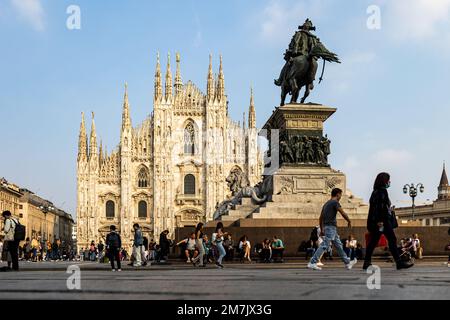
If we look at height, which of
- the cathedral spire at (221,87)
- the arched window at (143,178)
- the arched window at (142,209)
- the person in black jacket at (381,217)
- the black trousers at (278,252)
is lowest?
the black trousers at (278,252)

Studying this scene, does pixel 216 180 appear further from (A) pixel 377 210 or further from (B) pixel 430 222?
(A) pixel 377 210

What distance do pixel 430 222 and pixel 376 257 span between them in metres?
78.2

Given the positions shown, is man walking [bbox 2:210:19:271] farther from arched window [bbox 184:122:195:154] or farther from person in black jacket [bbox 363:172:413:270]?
arched window [bbox 184:122:195:154]

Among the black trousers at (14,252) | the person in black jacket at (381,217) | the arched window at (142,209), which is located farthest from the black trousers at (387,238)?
the arched window at (142,209)

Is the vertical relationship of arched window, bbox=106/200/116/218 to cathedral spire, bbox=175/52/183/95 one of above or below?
below

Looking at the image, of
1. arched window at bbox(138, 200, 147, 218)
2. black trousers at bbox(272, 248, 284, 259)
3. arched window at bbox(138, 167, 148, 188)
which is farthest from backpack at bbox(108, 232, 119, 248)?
arched window at bbox(138, 167, 148, 188)

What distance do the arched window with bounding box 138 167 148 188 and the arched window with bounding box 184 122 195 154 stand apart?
4.22 meters

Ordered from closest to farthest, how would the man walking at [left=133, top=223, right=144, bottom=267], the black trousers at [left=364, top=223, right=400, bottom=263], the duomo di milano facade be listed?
the black trousers at [left=364, top=223, right=400, bottom=263] < the man walking at [left=133, top=223, right=144, bottom=267] < the duomo di milano facade

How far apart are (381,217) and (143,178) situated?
198ft

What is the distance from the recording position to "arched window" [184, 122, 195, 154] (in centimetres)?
7031

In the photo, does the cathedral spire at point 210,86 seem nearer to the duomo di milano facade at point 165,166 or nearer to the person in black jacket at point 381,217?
the duomo di milano facade at point 165,166

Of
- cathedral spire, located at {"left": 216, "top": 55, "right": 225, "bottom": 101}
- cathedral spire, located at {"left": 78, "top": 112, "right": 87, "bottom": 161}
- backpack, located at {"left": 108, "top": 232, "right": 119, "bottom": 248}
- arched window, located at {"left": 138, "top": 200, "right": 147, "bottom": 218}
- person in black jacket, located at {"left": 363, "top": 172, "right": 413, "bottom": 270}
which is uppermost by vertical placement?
cathedral spire, located at {"left": 216, "top": 55, "right": 225, "bottom": 101}

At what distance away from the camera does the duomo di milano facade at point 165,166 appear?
68.2 meters
